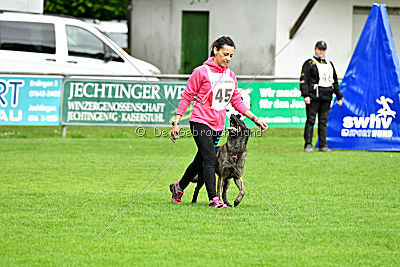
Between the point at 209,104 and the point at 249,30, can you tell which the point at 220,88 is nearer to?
the point at 209,104

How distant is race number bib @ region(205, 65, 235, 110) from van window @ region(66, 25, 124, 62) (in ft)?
36.5

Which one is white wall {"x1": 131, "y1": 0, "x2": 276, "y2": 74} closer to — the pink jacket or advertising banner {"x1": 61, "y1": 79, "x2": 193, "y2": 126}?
advertising banner {"x1": 61, "y1": 79, "x2": 193, "y2": 126}

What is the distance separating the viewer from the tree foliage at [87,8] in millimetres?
34188

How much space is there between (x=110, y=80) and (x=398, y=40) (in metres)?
12.2

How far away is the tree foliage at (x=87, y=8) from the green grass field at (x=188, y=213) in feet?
66.5

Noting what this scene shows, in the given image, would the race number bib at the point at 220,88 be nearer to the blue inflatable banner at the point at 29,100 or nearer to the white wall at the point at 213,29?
the blue inflatable banner at the point at 29,100

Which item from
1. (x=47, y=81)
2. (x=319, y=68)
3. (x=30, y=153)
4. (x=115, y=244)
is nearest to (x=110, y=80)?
(x=47, y=81)

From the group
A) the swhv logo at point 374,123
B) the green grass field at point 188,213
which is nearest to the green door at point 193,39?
the swhv logo at point 374,123

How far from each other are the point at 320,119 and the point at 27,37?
754cm

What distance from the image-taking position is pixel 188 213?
8312mm

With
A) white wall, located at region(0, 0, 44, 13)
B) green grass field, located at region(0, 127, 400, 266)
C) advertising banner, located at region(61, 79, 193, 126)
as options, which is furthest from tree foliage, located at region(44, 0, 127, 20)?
green grass field, located at region(0, 127, 400, 266)

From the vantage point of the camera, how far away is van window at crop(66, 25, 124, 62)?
63.7ft

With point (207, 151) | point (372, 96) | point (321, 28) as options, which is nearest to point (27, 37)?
point (372, 96)

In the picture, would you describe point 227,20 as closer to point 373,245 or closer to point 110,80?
point 110,80
